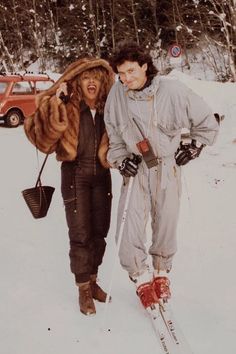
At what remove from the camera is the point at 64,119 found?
10.8ft

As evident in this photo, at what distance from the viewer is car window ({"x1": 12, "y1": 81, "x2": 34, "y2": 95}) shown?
632 inches

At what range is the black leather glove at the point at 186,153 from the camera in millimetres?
3305

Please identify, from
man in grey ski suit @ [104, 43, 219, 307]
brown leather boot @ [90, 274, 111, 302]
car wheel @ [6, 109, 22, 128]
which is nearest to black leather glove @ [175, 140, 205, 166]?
man in grey ski suit @ [104, 43, 219, 307]

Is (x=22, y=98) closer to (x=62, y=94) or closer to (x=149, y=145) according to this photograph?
(x=62, y=94)

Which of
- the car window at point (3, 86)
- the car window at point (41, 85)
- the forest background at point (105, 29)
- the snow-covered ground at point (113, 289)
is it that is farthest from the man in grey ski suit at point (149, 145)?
the forest background at point (105, 29)

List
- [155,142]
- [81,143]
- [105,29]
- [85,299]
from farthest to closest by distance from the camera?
[105,29] → [85,299] → [81,143] → [155,142]

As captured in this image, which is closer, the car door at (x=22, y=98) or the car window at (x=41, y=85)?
the car door at (x=22, y=98)

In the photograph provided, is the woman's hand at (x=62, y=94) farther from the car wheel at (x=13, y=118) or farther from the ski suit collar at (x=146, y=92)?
the car wheel at (x=13, y=118)

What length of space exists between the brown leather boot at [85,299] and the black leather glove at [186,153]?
3.86 feet

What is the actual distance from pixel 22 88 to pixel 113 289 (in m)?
13.5

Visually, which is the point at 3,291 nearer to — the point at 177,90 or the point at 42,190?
the point at 42,190

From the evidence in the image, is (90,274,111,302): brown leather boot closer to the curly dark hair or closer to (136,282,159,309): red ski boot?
(136,282,159,309): red ski boot

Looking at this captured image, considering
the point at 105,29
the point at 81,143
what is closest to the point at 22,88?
the point at 81,143

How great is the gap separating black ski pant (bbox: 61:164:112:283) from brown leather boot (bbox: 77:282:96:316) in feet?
0.17
